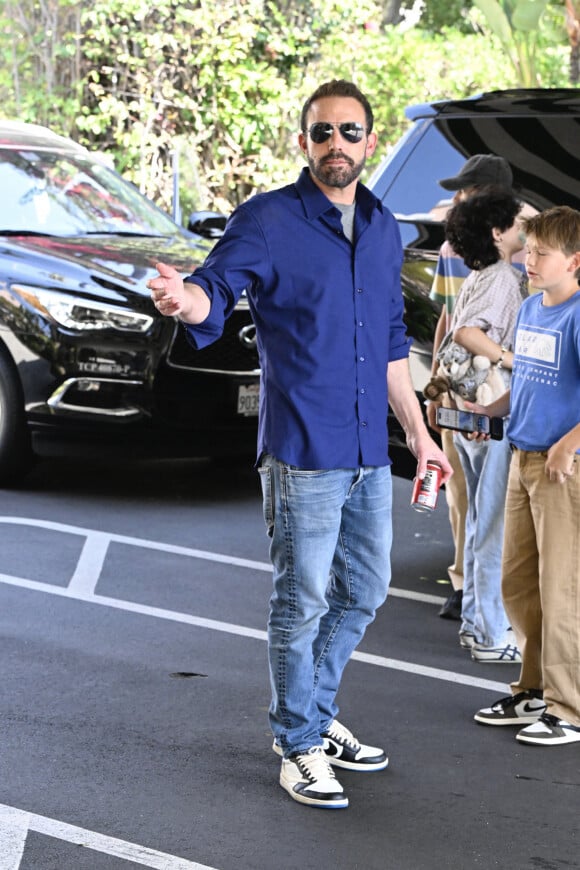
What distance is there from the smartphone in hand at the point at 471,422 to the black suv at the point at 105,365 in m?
3.03

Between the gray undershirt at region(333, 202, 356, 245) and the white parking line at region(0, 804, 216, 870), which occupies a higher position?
the gray undershirt at region(333, 202, 356, 245)

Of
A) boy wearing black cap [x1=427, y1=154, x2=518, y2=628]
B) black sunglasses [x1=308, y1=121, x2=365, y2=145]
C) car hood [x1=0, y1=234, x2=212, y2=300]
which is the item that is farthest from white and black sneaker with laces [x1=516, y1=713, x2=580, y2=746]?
car hood [x1=0, y1=234, x2=212, y2=300]

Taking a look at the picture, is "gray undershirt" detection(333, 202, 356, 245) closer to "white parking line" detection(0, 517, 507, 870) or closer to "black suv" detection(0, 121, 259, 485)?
"white parking line" detection(0, 517, 507, 870)

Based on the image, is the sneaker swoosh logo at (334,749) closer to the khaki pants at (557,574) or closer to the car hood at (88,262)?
the khaki pants at (557,574)

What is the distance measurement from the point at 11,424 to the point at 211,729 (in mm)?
4085

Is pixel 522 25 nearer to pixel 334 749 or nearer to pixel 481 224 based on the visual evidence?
pixel 481 224

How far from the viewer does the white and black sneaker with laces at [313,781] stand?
4332 mm

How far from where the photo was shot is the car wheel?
28.5ft

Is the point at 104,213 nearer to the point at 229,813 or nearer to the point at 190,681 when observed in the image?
the point at 190,681

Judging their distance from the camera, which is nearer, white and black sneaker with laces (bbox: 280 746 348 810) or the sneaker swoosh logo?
white and black sneaker with laces (bbox: 280 746 348 810)

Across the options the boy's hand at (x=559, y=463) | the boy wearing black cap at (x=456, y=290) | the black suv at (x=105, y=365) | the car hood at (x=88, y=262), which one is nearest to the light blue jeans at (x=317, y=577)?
the boy's hand at (x=559, y=463)

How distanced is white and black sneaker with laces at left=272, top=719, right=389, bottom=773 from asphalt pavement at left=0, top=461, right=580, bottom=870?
0.12 ft

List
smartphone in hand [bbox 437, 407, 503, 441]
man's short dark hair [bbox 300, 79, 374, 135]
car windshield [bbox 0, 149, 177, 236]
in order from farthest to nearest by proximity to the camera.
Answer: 1. car windshield [bbox 0, 149, 177, 236]
2. smartphone in hand [bbox 437, 407, 503, 441]
3. man's short dark hair [bbox 300, 79, 374, 135]

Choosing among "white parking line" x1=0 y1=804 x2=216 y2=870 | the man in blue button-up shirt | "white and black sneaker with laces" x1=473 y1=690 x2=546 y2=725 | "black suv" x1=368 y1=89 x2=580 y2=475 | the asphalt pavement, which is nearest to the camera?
"white parking line" x1=0 y1=804 x2=216 y2=870
